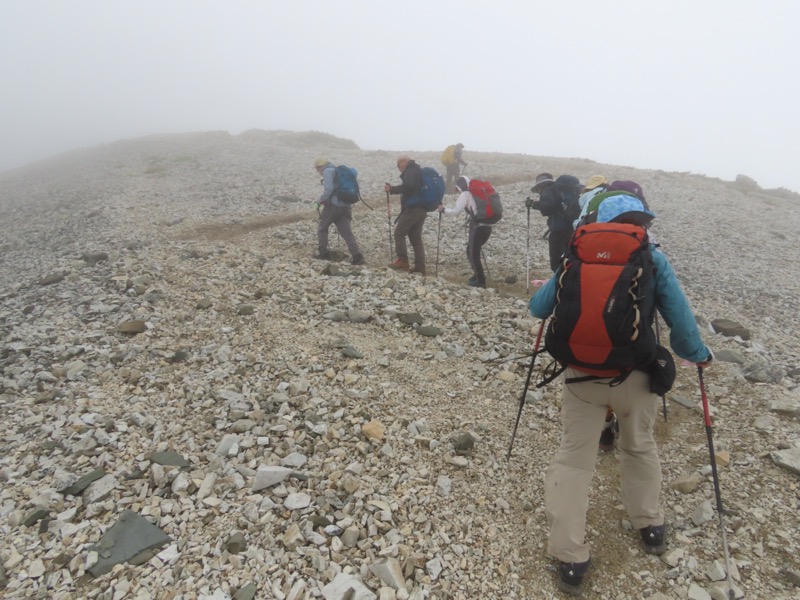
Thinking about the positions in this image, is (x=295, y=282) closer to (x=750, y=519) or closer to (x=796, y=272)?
(x=750, y=519)

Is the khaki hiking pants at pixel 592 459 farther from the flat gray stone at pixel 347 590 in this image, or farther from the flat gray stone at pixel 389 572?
the flat gray stone at pixel 347 590

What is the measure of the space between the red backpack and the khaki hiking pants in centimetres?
705

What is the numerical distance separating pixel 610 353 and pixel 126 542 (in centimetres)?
495

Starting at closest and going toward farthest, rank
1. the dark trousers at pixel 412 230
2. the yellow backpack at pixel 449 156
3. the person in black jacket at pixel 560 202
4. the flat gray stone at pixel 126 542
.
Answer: the flat gray stone at pixel 126 542 < the person in black jacket at pixel 560 202 < the dark trousers at pixel 412 230 < the yellow backpack at pixel 449 156

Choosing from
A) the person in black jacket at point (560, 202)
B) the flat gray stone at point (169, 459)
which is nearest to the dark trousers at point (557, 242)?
the person in black jacket at point (560, 202)

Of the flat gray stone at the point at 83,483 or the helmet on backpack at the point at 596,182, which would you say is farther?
the helmet on backpack at the point at 596,182

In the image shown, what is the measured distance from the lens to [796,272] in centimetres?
1503

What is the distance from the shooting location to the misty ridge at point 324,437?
4324mm

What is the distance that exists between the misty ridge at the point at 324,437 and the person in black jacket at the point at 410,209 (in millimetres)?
873

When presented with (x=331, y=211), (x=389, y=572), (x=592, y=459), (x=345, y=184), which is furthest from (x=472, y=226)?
(x=389, y=572)

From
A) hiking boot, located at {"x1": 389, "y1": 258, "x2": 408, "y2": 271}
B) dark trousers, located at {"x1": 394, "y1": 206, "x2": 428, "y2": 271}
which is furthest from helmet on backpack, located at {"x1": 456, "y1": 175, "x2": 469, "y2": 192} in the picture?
hiking boot, located at {"x1": 389, "y1": 258, "x2": 408, "y2": 271}

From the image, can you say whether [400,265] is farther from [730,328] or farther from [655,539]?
[655,539]

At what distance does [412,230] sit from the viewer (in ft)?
40.4

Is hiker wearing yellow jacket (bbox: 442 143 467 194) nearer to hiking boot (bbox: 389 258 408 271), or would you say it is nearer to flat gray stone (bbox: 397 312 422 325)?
hiking boot (bbox: 389 258 408 271)
